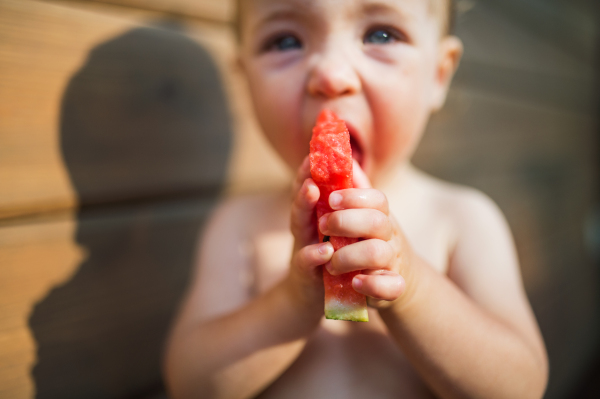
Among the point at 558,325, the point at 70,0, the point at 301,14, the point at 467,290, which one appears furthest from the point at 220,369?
the point at 558,325

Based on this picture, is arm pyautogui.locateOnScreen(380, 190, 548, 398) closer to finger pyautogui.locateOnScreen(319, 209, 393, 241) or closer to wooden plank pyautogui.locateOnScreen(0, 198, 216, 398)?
finger pyautogui.locateOnScreen(319, 209, 393, 241)

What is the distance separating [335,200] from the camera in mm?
417

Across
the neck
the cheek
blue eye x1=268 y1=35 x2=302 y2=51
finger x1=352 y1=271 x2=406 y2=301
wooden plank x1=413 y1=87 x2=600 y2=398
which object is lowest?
wooden plank x1=413 y1=87 x2=600 y2=398

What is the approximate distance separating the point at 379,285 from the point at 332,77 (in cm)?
28

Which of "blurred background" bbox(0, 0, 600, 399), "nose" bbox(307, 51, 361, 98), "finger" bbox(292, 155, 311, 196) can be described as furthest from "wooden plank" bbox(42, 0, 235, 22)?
"finger" bbox(292, 155, 311, 196)

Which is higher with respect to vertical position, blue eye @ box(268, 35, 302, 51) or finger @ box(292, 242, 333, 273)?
blue eye @ box(268, 35, 302, 51)

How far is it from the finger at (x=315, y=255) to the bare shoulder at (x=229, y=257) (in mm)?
272

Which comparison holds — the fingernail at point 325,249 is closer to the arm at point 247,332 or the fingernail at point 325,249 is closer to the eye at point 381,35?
the arm at point 247,332

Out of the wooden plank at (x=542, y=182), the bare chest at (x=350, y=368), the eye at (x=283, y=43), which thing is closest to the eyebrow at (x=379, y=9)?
the eye at (x=283, y=43)

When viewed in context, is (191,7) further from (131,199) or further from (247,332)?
(247,332)

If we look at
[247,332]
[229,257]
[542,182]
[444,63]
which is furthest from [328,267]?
[542,182]

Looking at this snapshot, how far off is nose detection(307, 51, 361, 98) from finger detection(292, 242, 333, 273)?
0.22 meters

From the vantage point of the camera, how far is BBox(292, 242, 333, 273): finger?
1.38 feet

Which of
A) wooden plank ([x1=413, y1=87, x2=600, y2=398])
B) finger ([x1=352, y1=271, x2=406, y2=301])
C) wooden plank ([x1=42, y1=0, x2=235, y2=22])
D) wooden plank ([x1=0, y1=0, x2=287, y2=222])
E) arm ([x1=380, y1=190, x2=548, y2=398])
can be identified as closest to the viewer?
finger ([x1=352, y1=271, x2=406, y2=301])
